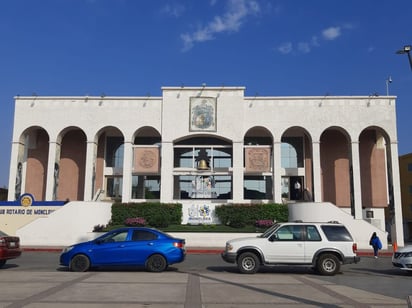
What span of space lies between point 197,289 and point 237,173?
839 inches

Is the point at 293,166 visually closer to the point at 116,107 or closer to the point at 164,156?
the point at 164,156

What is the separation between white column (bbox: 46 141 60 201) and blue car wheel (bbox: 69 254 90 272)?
1869 centimetres

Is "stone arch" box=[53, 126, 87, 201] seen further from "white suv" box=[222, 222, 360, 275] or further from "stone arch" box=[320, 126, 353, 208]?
"white suv" box=[222, 222, 360, 275]

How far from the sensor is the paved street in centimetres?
810

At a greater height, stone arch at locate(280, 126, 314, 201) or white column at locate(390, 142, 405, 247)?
stone arch at locate(280, 126, 314, 201)

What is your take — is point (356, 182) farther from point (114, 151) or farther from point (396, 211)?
point (114, 151)

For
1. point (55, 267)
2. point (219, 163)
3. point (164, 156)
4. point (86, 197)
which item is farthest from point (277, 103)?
point (55, 267)

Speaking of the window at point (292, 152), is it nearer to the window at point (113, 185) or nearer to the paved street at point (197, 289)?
the window at point (113, 185)

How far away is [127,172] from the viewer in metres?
31.2

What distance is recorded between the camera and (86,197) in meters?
30.6

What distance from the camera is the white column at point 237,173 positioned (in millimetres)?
30562

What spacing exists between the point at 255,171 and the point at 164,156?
282 inches

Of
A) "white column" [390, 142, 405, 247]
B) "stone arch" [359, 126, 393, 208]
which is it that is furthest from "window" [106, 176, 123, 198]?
"white column" [390, 142, 405, 247]

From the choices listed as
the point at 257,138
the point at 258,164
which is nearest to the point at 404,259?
the point at 258,164
